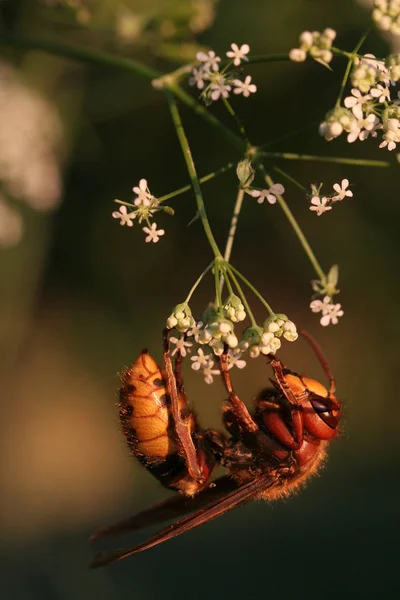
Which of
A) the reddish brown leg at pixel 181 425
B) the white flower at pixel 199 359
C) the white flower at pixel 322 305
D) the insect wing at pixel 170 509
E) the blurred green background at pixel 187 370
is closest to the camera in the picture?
the white flower at pixel 322 305

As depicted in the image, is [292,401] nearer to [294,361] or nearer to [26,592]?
[294,361]

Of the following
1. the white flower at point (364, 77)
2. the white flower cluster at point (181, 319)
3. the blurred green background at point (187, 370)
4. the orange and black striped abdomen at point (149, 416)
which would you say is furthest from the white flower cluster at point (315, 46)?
the blurred green background at point (187, 370)

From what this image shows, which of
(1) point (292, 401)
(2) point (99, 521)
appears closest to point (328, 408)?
(1) point (292, 401)

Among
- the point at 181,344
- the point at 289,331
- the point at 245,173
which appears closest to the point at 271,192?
the point at 245,173

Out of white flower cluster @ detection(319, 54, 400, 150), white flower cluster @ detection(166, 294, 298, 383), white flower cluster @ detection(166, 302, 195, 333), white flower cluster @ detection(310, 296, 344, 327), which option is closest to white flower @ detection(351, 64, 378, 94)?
white flower cluster @ detection(319, 54, 400, 150)

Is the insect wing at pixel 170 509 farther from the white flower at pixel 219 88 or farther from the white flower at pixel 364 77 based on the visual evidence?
the white flower at pixel 364 77

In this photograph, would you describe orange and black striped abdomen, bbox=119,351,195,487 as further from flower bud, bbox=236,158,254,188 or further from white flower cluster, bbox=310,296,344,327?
flower bud, bbox=236,158,254,188
